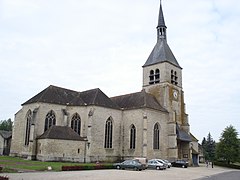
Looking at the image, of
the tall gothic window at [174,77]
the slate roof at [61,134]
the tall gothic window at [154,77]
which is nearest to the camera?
the slate roof at [61,134]

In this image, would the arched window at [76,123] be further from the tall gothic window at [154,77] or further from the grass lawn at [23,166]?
the tall gothic window at [154,77]

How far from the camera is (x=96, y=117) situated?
35.9 metres

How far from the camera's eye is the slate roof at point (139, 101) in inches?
1501

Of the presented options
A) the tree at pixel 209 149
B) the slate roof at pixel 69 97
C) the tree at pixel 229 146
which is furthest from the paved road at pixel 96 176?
the tree at pixel 209 149

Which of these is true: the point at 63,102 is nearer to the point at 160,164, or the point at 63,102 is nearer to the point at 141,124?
the point at 141,124

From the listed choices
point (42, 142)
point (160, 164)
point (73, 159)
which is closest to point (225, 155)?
point (160, 164)

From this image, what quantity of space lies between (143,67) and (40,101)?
62.9 ft

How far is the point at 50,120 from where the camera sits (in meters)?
35.8

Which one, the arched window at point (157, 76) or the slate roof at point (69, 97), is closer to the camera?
the slate roof at point (69, 97)

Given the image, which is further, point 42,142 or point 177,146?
point 177,146

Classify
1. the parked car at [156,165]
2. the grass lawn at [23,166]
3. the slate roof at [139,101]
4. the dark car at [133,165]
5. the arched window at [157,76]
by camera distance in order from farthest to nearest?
the arched window at [157,76] < the slate roof at [139,101] < the parked car at [156,165] < the dark car at [133,165] < the grass lawn at [23,166]

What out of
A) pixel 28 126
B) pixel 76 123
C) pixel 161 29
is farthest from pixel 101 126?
pixel 161 29

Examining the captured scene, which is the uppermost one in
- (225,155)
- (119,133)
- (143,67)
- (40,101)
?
(143,67)

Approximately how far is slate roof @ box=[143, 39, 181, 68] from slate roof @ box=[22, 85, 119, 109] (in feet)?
36.5
